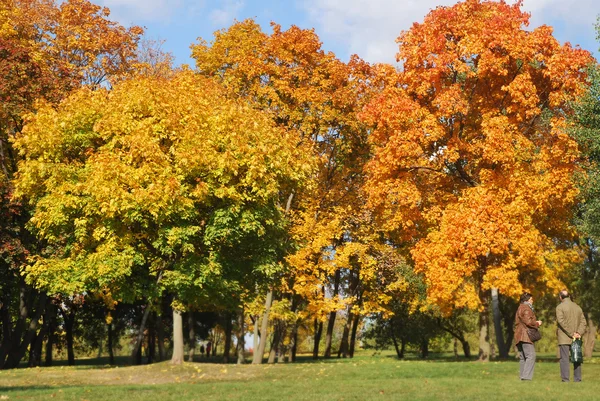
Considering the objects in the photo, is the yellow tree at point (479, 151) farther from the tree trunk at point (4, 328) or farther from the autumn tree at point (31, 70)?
the tree trunk at point (4, 328)

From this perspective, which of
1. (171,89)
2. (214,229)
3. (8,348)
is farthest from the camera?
(8,348)

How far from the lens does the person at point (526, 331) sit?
63.4ft

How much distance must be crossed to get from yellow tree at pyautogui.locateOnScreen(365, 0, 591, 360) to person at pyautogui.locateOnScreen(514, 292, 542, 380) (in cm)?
1290

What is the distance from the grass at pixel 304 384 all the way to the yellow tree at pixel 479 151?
259 inches

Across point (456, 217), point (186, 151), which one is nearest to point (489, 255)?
point (456, 217)

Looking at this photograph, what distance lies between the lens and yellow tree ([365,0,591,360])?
33656 millimetres

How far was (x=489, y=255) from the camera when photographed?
118 feet

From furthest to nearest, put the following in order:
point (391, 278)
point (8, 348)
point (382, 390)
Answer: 1. point (391, 278)
2. point (8, 348)
3. point (382, 390)

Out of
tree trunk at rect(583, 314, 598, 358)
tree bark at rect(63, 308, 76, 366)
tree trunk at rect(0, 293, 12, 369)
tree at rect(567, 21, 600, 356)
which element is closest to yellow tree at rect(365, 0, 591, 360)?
tree at rect(567, 21, 600, 356)

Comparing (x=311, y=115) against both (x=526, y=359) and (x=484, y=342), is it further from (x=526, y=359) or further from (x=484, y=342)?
(x=526, y=359)

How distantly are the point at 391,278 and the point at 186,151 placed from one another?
19.1 m

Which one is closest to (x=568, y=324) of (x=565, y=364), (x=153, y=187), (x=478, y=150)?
(x=565, y=364)

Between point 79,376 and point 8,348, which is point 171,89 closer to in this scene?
point 79,376

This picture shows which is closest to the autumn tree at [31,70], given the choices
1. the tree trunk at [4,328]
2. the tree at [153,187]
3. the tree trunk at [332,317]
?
the tree trunk at [4,328]
